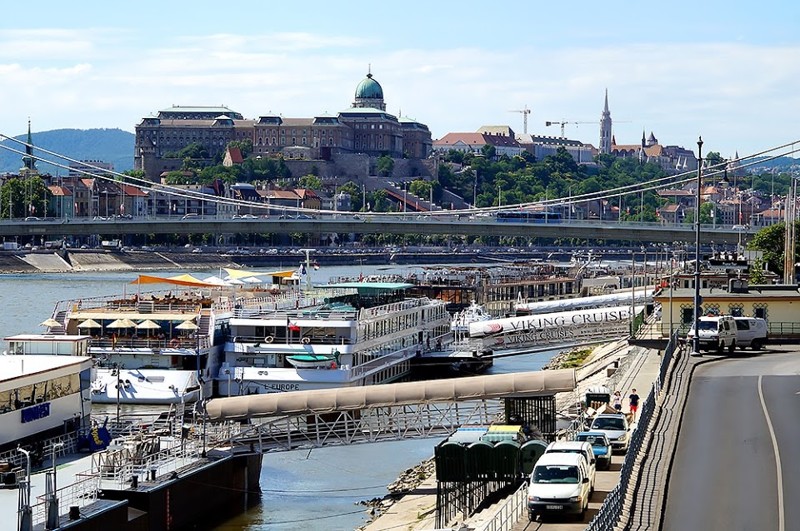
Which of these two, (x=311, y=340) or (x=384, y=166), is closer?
(x=311, y=340)

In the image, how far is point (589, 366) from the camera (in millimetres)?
39031

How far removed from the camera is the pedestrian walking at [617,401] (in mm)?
22031

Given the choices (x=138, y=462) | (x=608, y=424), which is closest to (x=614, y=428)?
(x=608, y=424)

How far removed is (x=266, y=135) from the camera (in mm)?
192250

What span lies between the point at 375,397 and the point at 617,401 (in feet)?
11.6

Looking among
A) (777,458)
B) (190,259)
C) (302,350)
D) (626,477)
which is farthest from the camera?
(190,259)

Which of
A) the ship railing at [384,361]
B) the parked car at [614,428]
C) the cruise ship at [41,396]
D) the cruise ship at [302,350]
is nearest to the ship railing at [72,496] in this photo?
the cruise ship at [41,396]

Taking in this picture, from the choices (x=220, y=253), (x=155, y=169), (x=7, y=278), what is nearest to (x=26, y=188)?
(x=220, y=253)

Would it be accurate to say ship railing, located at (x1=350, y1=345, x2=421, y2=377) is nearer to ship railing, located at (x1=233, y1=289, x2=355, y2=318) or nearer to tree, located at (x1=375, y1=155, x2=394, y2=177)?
ship railing, located at (x1=233, y1=289, x2=355, y2=318)

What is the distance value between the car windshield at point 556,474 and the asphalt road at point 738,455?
3.02 ft

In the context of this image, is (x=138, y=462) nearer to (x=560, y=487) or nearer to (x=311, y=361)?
(x=560, y=487)

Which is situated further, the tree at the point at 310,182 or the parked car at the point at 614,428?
the tree at the point at 310,182

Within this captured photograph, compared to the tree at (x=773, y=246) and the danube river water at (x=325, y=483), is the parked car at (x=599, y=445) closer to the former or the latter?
the danube river water at (x=325, y=483)

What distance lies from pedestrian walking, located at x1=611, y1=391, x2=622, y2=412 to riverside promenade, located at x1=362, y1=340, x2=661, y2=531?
0.10m
